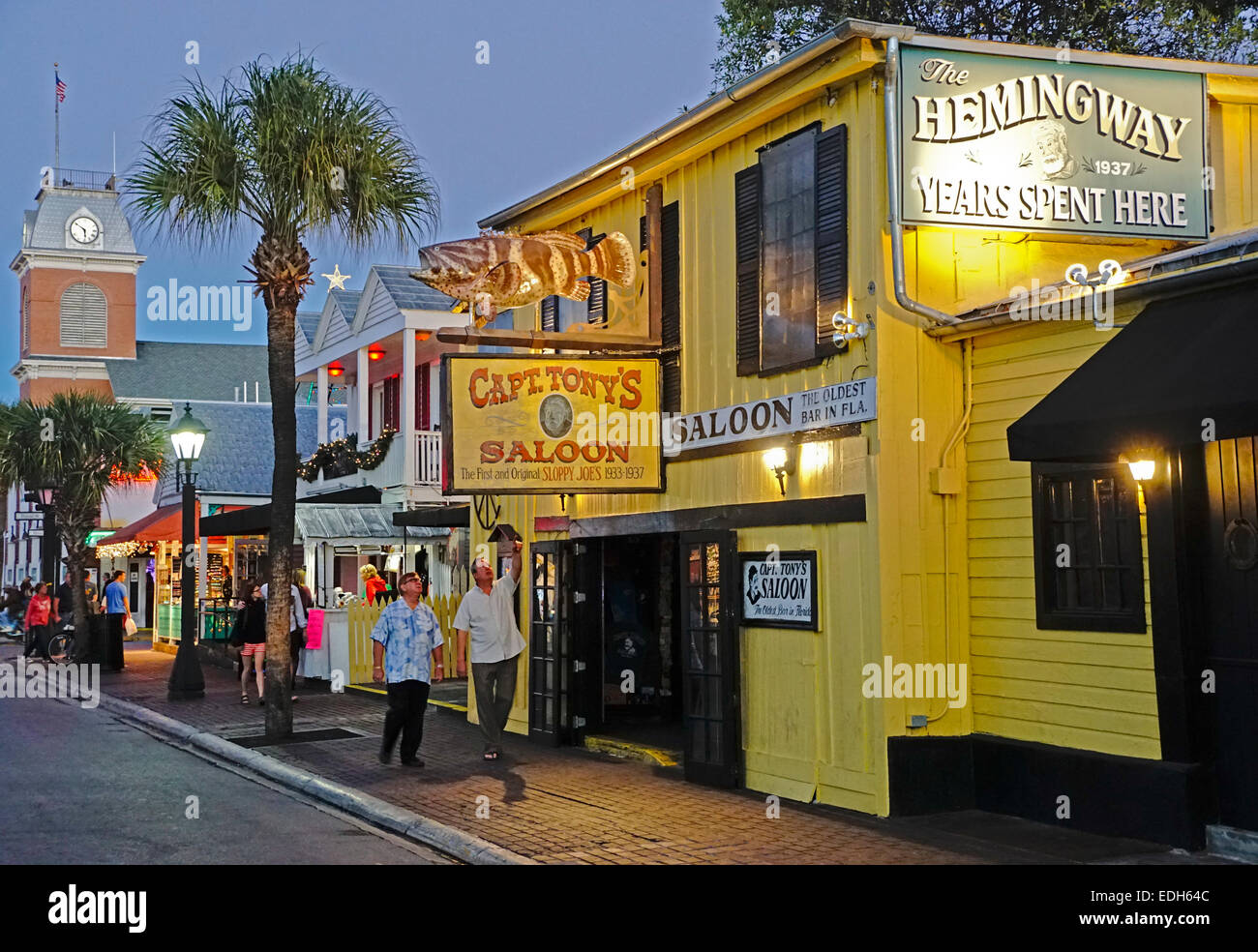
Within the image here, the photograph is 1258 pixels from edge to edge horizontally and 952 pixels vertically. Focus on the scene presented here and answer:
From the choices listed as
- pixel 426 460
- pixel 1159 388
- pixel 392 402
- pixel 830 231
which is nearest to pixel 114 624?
pixel 426 460

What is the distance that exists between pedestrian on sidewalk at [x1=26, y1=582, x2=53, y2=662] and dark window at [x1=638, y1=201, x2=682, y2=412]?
18097mm

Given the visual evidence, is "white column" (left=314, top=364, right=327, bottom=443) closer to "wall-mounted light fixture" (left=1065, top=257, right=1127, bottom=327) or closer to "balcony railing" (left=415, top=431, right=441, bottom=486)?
"balcony railing" (left=415, top=431, right=441, bottom=486)

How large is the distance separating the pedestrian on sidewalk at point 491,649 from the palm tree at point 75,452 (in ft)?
56.2

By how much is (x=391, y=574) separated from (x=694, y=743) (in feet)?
47.0

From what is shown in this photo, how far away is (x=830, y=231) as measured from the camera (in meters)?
10.5

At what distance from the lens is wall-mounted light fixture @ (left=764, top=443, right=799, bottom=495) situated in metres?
10.9

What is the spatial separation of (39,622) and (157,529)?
604 cm

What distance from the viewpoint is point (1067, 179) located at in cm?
998

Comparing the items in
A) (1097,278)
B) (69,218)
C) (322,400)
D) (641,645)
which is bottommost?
(641,645)

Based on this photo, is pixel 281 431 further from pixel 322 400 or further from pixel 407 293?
pixel 322 400

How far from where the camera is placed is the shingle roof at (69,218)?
58188 mm

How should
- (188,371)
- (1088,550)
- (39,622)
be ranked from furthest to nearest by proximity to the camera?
(188,371), (39,622), (1088,550)

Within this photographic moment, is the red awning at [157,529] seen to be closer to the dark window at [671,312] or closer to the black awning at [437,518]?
the black awning at [437,518]
